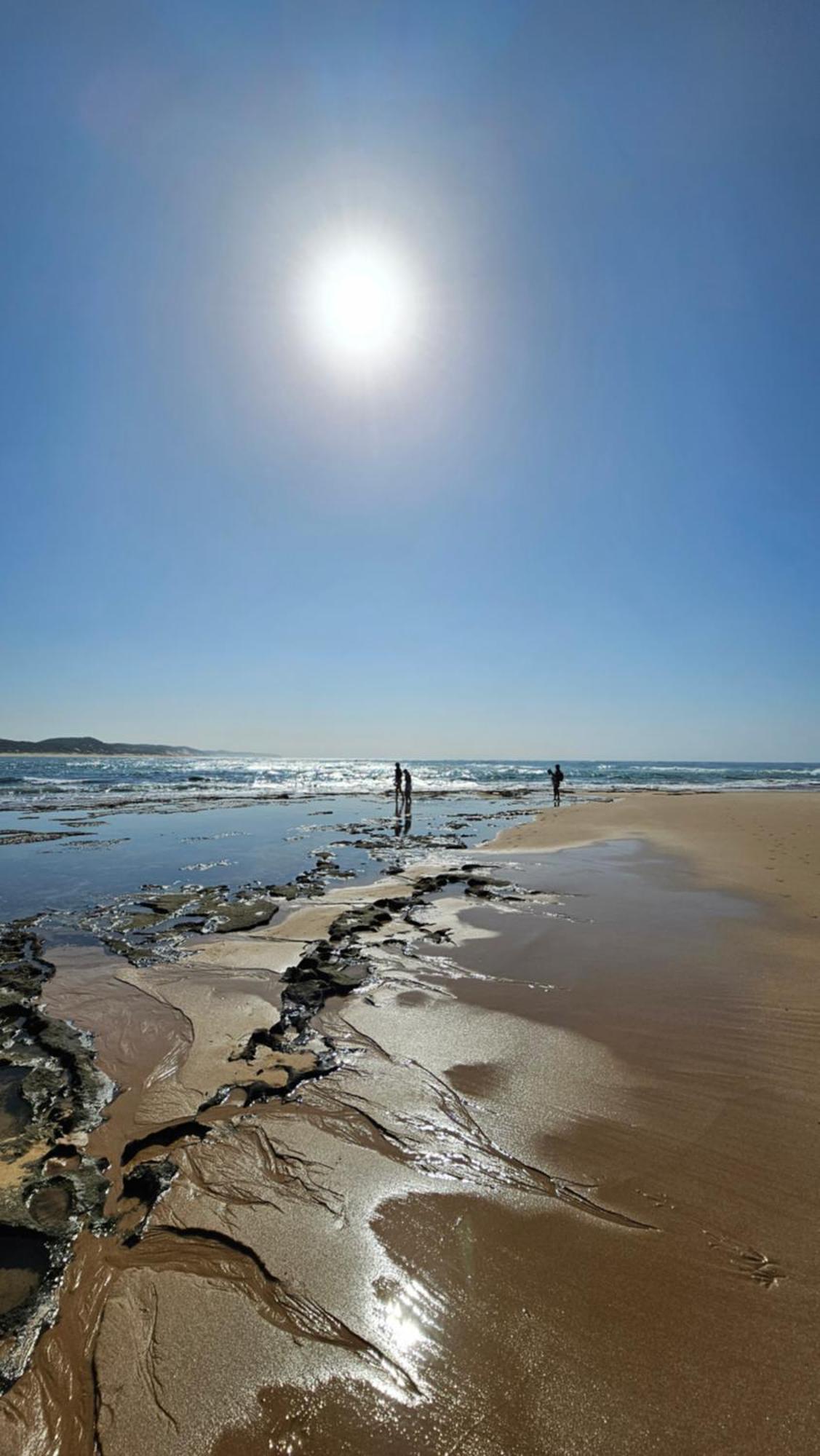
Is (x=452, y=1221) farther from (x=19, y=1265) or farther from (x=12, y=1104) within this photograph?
(x=12, y=1104)

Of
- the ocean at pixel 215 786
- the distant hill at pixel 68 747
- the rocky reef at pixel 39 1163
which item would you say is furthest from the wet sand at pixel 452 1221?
the distant hill at pixel 68 747

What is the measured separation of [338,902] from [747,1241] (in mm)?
8525

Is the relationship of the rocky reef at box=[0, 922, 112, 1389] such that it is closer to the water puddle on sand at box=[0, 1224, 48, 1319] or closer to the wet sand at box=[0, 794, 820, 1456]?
the water puddle on sand at box=[0, 1224, 48, 1319]

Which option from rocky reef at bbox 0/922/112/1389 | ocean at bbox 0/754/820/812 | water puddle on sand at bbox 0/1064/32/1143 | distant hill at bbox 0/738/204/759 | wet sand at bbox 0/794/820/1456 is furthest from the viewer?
distant hill at bbox 0/738/204/759

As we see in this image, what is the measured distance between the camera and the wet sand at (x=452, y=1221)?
2.41 m

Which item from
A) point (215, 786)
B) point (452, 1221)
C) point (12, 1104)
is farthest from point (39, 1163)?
point (215, 786)

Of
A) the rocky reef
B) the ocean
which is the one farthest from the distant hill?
the rocky reef

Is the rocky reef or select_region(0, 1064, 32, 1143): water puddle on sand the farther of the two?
select_region(0, 1064, 32, 1143): water puddle on sand

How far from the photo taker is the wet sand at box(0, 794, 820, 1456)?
2.41 m

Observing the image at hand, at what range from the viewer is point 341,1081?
16.2ft

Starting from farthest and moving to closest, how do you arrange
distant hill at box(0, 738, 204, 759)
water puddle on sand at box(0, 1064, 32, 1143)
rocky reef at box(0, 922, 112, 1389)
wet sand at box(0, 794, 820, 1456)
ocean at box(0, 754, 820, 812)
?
distant hill at box(0, 738, 204, 759)
ocean at box(0, 754, 820, 812)
water puddle on sand at box(0, 1064, 32, 1143)
rocky reef at box(0, 922, 112, 1389)
wet sand at box(0, 794, 820, 1456)

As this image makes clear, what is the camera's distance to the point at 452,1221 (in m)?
3.42

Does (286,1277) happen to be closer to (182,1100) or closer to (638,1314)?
(638,1314)

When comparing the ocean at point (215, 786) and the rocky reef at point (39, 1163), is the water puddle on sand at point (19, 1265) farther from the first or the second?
the ocean at point (215, 786)
